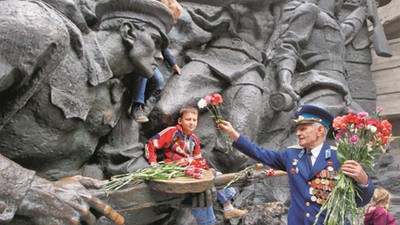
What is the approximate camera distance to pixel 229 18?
420 centimetres

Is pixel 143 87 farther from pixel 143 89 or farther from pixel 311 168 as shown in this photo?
pixel 311 168

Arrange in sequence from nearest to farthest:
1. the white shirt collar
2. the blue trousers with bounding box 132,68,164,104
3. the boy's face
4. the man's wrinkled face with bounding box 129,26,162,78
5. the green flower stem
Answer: the green flower stem → the white shirt collar → the man's wrinkled face with bounding box 129,26,162,78 → the blue trousers with bounding box 132,68,164,104 → the boy's face

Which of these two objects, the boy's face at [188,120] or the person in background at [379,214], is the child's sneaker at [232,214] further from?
the person in background at [379,214]

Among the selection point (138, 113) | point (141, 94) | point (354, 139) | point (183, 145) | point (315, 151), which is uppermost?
point (354, 139)

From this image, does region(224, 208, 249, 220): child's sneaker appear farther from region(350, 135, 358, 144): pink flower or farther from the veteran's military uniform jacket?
region(350, 135, 358, 144): pink flower

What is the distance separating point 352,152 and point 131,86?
1578 millimetres

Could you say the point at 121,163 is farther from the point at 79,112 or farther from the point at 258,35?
the point at 258,35

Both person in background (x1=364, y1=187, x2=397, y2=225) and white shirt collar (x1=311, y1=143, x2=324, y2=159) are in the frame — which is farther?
person in background (x1=364, y1=187, x2=397, y2=225)

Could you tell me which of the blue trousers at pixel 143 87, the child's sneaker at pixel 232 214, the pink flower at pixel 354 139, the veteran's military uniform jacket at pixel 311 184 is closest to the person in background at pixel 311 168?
the veteran's military uniform jacket at pixel 311 184

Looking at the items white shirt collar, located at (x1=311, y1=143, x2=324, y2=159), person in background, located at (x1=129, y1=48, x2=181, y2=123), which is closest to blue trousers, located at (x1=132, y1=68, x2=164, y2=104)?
person in background, located at (x1=129, y1=48, x2=181, y2=123)

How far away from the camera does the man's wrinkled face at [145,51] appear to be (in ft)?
8.54

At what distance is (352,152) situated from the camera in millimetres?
2246

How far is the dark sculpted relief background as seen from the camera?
1.90m

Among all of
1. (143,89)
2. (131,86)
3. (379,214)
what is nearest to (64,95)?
(131,86)
